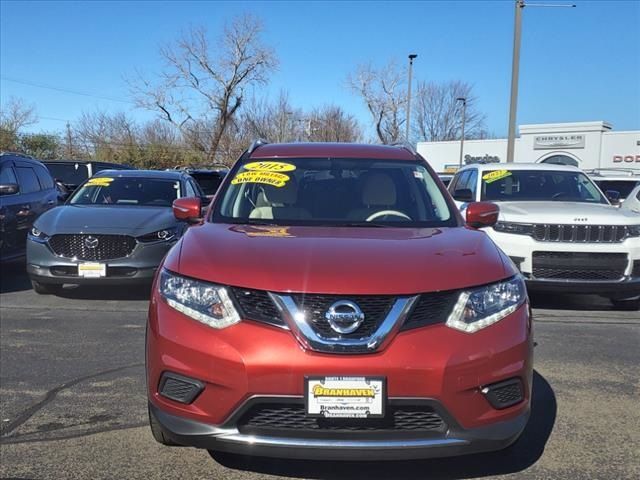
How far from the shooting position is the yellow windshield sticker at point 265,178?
427cm

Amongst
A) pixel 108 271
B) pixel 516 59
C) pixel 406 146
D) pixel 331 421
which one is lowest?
pixel 108 271

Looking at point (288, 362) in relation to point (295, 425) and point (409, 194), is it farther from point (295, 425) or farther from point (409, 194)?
point (409, 194)

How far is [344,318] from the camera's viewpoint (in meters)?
2.63

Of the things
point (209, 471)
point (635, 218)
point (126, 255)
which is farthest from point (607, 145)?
point (209, 471)

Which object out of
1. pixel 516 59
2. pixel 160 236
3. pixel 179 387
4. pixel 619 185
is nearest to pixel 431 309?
pixel 179 387

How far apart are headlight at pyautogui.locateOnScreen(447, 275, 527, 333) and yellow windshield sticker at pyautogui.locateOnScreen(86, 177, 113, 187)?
7097mm

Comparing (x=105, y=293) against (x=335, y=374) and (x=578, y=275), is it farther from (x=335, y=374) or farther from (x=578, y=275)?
(x=335, y=374)

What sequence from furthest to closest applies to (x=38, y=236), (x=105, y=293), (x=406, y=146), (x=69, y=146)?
(x=69, y=146) → (x=105, y=293) → (x=38, y=236) → (x=406, y=146)

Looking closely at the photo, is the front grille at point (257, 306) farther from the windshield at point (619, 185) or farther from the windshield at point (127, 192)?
the windshield at point (619, 185)

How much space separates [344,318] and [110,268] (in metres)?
5.01

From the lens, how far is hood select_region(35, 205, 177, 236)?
7133mm

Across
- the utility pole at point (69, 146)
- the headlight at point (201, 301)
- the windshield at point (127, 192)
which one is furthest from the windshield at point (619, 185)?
the utility pole at point (69, 146)

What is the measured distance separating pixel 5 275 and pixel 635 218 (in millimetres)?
8699

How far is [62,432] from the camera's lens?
3.68 metres
